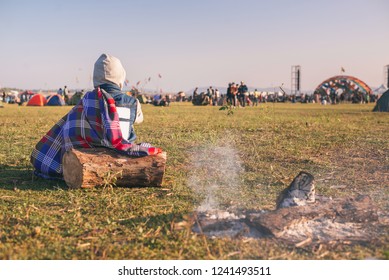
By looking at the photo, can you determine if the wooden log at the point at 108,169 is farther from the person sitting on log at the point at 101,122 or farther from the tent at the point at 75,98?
the tent at the point at 75,98

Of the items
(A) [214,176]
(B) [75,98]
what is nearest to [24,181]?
(A) [214,176]

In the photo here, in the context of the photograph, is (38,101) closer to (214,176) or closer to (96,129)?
(214,176)

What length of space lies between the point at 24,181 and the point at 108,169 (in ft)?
4.10

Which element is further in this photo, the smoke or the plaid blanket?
the plaid blanket

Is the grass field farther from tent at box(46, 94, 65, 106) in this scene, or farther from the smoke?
tent at box(46, 94, 65, 106)

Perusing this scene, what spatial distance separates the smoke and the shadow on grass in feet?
5.40

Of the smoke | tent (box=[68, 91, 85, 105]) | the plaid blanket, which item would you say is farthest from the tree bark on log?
tent (box=[68, 91, 85, 105])

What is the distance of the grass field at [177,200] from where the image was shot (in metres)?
3.55

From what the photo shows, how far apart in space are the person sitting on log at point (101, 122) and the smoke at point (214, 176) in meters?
0.77

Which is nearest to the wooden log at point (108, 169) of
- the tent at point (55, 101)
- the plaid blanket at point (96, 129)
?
the plaid blanket at point (96, 129)

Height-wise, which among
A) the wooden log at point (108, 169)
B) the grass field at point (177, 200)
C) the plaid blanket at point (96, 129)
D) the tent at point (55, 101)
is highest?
the tent at point (55, 101)

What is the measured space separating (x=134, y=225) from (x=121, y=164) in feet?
4.74

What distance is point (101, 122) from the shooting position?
5.56 metres

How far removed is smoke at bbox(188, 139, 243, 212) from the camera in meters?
5.13
